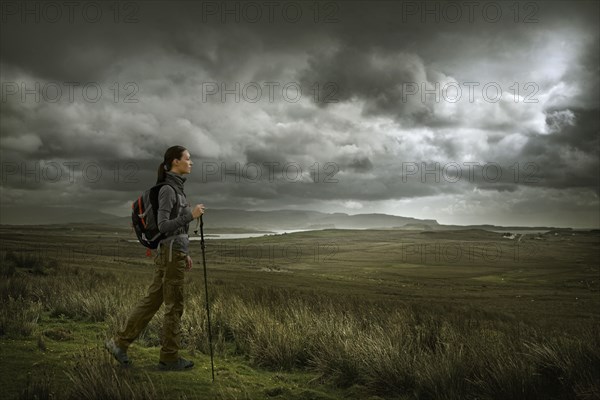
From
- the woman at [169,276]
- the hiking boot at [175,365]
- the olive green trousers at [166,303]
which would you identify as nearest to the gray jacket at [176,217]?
the woman at [169,276]

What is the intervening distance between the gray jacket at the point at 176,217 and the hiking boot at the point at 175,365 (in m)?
1.34

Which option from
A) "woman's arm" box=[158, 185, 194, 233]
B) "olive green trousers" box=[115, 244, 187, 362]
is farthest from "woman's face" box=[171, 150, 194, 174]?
"olive green trousers" box=[115, 244, 187, 362]

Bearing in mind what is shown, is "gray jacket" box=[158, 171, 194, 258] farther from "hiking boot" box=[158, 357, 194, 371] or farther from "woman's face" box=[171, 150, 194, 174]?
"hiking boot" box=[158, 357, 194, 371]

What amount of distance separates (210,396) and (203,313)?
3.45 m

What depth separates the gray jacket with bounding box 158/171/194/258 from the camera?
4.66 metres

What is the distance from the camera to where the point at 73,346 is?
6055mm

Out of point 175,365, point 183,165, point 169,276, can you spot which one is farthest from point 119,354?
point 183,165

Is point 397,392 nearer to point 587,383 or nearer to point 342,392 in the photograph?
point 342,392

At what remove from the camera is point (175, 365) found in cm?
503

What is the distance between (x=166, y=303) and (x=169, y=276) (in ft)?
1.14

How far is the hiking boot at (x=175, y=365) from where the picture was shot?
197 inches

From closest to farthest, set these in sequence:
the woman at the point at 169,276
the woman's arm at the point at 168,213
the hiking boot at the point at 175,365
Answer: the woman's arm at the point at 168,213
the woman at the point at 169,276
the hiking boot at the point at 175,365

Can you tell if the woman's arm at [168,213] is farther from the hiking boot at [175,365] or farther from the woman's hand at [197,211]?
the hiking boot at [175,365]

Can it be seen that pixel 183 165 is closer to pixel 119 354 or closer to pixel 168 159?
pixel 168 159
